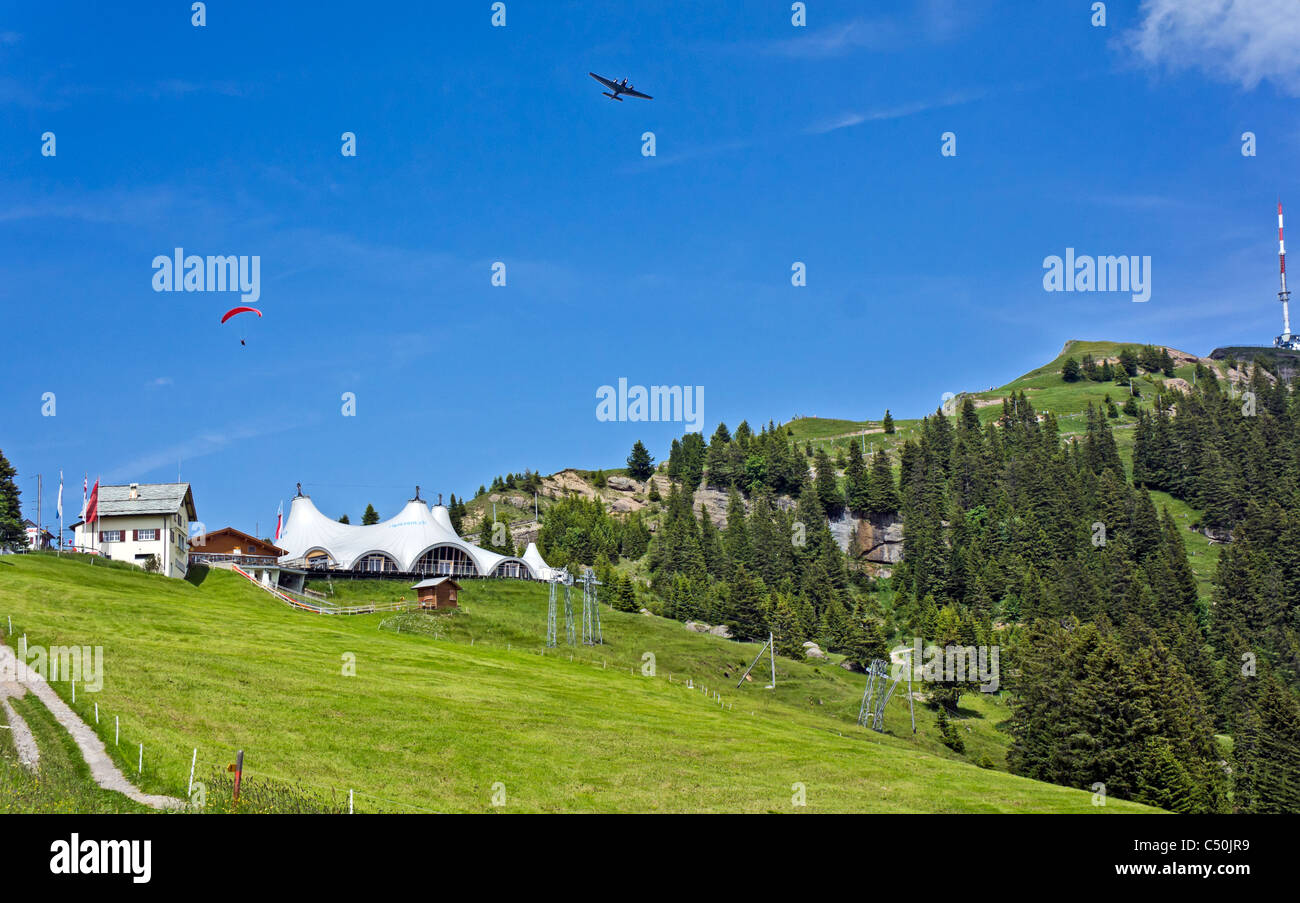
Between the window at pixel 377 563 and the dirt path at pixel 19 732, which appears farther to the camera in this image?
the window at pixel 377 563

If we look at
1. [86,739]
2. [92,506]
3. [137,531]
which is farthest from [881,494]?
[86,739]

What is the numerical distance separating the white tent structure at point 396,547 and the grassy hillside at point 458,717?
29.9m

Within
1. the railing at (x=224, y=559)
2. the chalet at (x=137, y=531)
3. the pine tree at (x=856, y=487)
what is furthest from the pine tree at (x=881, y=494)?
the chalet at (x=137, y=531)

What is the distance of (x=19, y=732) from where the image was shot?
3641 cm

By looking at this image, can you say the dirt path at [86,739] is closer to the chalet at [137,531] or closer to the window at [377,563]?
the chalet at [137,531]

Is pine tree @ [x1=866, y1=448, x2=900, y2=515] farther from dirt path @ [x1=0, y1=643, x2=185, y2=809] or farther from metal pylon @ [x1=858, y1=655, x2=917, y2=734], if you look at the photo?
dirt path @ [x1=0, y1=643, x2=185, y2=809]

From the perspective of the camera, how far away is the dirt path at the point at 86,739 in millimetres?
30203

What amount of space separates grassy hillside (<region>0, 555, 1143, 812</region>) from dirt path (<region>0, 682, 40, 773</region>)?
78.9 inches

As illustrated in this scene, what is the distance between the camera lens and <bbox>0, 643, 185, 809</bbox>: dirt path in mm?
30203

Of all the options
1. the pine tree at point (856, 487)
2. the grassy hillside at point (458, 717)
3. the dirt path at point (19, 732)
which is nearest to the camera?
the dirt path at point (19, 732)

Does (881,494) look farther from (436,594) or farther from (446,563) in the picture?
(436,594)

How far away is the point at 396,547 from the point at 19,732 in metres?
84.3

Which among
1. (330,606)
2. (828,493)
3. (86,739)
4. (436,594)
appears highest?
(828,493)

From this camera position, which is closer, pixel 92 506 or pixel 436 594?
pixel 92 506
